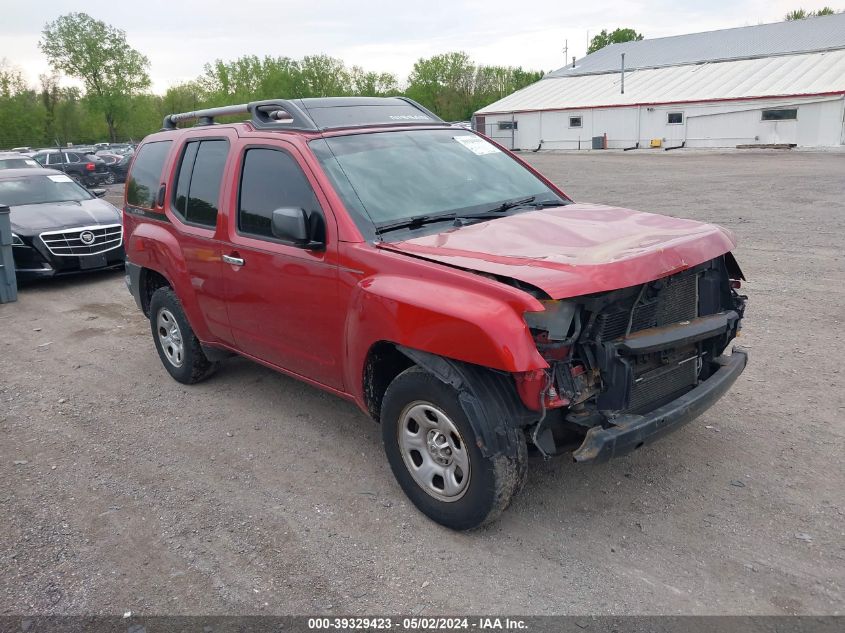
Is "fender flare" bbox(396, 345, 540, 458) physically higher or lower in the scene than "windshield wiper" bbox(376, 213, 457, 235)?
lower

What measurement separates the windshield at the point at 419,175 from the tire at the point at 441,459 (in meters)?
1.07

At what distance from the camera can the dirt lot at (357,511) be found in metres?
3.14

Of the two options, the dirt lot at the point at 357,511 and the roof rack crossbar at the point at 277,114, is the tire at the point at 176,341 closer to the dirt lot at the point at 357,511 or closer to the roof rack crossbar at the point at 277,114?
the dirt lot at the point at 357,511

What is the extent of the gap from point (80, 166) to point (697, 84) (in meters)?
31.6

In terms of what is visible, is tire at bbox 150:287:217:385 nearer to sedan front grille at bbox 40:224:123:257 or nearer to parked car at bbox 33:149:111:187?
sedan front grille at bbox 40:224:123:257

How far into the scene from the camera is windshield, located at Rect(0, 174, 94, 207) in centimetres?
1066

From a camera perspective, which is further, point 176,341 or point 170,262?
point 176,341

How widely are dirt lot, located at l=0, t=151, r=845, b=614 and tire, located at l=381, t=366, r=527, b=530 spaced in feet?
0.56

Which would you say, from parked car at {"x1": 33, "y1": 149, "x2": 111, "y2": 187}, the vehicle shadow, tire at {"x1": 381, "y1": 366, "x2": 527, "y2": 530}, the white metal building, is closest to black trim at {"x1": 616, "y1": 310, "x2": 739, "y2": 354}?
tire at {"x1": 381, "y1": 366, "x2": 527, "y2": 530}

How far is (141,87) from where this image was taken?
69.8 meters

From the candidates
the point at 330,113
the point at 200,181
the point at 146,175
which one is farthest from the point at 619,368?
the point at 146,175

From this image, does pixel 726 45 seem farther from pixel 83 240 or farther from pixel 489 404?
pixel 489 404

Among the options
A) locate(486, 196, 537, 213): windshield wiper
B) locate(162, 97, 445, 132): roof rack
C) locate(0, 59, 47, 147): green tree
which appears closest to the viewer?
locate(486, 196, 537, 213): windshield wiper

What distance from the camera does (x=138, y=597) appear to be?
3207 millimetres
